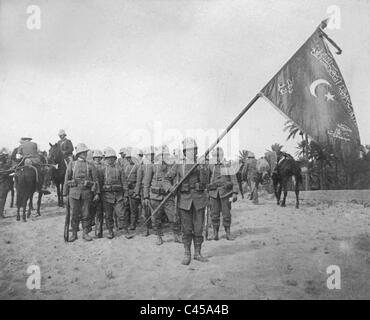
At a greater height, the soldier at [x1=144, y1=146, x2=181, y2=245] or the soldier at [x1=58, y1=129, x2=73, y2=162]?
the soldier at [x1=58, y1=129, x2=73, y2=162]

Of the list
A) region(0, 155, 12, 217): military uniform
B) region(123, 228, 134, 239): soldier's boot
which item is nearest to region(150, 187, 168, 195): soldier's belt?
region(123, 228, 134, 239): soldier's boot

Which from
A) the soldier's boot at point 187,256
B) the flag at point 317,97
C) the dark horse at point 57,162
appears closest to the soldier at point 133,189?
the dark horse at point 57,162

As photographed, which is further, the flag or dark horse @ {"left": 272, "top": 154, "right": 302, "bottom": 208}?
dark horse @ {"left": 272, "top": 154, "right": 302, "bottom": 208}

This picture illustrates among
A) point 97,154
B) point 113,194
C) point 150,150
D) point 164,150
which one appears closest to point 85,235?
point 113,194

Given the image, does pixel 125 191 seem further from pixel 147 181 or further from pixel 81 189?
pixel 81 189

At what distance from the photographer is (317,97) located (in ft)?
18.2

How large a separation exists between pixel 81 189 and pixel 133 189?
179cm

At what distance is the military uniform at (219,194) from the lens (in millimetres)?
7681

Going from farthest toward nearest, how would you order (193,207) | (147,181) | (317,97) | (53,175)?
1. (53,175)
2. (147,181)
3. (193,207)
4. (317,97)

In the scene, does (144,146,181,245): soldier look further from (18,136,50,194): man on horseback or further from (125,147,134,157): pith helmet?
(18,136,50,194): man on horseback

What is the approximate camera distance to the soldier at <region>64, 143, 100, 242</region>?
7.64 meters

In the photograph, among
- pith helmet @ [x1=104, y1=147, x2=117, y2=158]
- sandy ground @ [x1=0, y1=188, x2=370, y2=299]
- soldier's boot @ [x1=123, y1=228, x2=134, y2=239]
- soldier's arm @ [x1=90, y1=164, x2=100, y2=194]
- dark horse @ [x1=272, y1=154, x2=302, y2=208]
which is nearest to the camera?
sandy ground @ [x1=0, y1=188, x2=370, y2=299]

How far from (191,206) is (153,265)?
1159 mm

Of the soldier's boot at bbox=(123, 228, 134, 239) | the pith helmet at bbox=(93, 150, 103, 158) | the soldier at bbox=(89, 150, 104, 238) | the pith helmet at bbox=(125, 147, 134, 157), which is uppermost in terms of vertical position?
the pith helmet at bbox=(125, 147, 134, 157)
